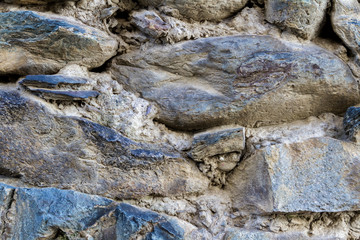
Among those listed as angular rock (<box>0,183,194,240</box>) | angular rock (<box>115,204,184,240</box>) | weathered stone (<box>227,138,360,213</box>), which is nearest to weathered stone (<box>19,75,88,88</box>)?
angular rock (<box>0,183,194,240</box>)

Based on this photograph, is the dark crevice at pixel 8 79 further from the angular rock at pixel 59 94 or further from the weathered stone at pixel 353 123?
the weathered stone at pixel 353 123

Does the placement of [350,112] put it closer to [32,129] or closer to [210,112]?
[210,112]

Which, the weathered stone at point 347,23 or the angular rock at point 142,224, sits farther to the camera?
the weathered stone at point 347,23

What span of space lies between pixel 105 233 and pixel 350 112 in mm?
1044

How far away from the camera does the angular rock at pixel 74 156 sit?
1332 mm

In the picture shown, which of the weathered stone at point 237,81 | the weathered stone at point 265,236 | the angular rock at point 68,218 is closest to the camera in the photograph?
the angular rock at point 68,218

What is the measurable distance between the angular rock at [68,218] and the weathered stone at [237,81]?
17.2 inches

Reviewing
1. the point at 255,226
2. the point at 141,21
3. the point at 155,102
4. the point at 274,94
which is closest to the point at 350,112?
the point at 274,94

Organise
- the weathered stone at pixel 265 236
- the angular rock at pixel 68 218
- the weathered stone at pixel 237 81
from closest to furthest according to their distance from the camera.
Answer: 1. the angular rock at pixel 68 218
2. the weathered stone at pixel 265 236
3. the weathered stone at pixel 237 81

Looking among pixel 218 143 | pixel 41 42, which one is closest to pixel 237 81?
A: pixel 218 143

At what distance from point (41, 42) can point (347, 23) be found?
1.26 metres

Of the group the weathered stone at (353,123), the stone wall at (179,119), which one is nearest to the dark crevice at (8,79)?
the stone wall at (179,119)

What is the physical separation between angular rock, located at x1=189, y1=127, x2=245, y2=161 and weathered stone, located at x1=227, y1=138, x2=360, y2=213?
96 millimetres

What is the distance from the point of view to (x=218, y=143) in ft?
4.74
